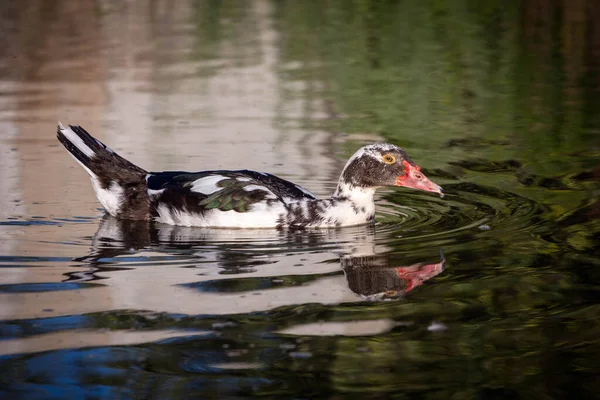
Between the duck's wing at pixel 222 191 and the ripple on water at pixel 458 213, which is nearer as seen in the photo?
the ripple on water at pixel 458 213

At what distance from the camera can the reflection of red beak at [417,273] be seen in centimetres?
773

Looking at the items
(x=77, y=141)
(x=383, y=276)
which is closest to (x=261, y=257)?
(x=383, y=276)

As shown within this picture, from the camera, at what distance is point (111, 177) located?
10156 millimetres

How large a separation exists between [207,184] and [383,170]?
1.47m

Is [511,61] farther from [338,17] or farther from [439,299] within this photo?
[439,299]

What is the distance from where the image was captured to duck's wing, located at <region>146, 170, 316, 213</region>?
9.56 metres

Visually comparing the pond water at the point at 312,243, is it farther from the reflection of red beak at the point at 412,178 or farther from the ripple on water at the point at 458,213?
the reflection of red beak at the point at 412,178

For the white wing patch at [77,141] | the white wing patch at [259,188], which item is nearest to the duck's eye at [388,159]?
the white wing patch at [259,188]

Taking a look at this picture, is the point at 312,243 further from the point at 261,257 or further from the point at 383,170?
the point at 383,170

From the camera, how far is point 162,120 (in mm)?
14938

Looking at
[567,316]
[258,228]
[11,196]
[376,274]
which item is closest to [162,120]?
[11,196]

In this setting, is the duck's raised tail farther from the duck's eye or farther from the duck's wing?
the duck's eye

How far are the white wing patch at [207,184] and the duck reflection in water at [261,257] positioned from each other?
1.04ft

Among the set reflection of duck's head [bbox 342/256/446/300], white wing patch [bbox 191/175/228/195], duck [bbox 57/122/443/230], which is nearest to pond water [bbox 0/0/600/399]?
reflection of duck's head [bbox 342/256/446/300]
